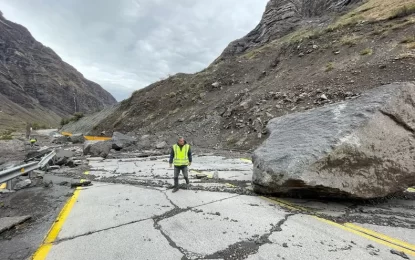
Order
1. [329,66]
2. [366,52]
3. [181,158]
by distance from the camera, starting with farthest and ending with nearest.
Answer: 1. [329,66]
2. [366,52]
3. [181,158]

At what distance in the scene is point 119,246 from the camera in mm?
4148

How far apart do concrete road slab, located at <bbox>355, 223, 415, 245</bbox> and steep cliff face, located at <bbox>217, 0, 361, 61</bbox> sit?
1437 inches

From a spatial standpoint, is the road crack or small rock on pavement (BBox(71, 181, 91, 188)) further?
small rock on pavement (BBox(71, 181, 91, 188))

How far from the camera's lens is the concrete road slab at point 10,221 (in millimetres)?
5090

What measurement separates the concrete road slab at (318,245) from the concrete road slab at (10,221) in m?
4.20

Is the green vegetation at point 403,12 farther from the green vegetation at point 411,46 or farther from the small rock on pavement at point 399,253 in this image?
the small rock on pavement at point 399,253

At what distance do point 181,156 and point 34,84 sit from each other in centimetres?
17339

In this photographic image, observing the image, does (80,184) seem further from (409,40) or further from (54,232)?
(409,40)

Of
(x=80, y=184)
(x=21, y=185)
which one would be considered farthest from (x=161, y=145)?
(x=21, y=185)

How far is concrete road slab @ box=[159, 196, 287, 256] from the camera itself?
420 cm

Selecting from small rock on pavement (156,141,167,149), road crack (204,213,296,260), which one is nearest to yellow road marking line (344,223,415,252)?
road crack (204,213,296,260)

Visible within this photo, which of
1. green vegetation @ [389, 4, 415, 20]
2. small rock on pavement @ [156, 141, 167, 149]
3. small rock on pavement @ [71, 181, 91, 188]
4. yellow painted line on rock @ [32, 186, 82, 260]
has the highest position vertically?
green vegetation @ [389, 4, 415, 20]

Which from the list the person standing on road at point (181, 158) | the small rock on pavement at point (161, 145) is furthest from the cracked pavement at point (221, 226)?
the small rock on pavement at point (161, 145)

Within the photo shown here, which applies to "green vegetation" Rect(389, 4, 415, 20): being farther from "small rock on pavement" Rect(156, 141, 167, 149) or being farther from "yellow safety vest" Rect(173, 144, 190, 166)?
"yellow safety vest" Rect(173, 144, 190, 166)
